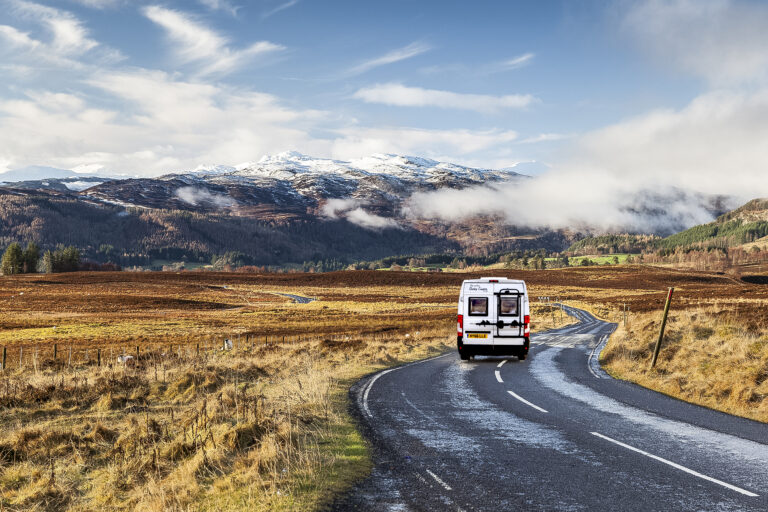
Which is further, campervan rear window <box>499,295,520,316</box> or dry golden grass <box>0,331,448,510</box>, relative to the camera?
campervan rear window <box>499,295,520,316</box>

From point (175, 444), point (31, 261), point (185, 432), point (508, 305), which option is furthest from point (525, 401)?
point (31, 261)

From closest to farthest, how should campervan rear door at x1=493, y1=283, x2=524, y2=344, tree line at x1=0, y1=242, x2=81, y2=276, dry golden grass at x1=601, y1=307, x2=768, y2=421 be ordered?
1. dry golden grass at x1=601, y1=307, x2=768, y2=421
2. campervan rear door at x1=493, y1=283, x2=524, y2=344
3. tree line at x1=0, y1=242, x2=81, y2=276

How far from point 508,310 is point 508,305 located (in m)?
0.22

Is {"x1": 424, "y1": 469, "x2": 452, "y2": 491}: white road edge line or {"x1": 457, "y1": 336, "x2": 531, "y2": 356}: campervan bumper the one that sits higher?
{"x1": 424, "y1": 469, "x2": 452, "y2": 491}: white road edge line

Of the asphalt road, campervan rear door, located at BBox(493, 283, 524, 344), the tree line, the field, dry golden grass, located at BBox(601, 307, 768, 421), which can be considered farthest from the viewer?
the tree line

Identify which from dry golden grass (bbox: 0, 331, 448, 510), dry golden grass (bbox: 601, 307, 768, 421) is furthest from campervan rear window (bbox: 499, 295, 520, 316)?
dry golden grass (bbox: 0, 331, 448, 510)

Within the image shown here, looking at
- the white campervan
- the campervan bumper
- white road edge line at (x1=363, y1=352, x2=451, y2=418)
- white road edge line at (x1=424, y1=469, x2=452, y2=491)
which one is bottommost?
white road edge line at (x1=363, y1=352, x2=451, y2=418)

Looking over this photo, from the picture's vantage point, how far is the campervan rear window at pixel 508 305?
22.2m

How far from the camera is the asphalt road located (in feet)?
25.9

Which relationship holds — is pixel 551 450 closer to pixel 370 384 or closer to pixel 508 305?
pixel 370 384

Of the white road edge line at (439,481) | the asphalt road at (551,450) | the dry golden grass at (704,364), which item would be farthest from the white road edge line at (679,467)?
the dry golden grass at (704,364)

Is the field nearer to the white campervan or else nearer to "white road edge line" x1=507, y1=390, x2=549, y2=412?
the white campervan

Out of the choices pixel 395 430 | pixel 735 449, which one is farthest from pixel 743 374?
pixel 395 430

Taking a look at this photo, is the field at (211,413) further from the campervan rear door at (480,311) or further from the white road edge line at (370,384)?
the campervan rear door at (480,311)
